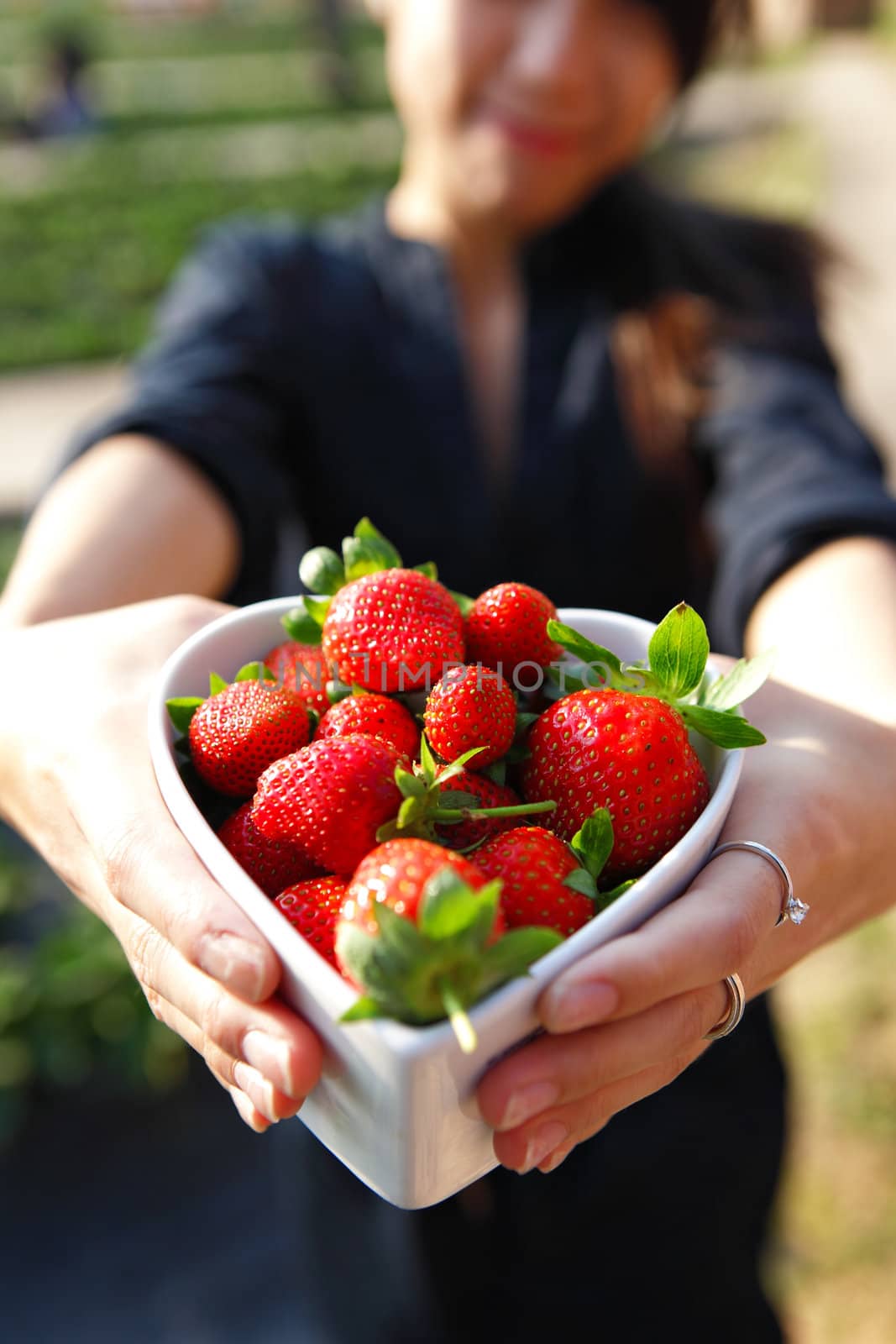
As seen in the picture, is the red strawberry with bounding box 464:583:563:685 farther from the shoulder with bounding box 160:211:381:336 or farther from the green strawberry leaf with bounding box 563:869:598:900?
the shoulder with bounding box 160:211:381:336

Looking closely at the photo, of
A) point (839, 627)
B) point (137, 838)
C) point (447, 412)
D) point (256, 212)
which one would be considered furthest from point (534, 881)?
point (256, 212)

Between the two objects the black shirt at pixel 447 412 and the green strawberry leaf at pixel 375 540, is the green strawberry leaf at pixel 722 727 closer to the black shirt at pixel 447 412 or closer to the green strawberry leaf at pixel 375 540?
the green strawberry leaf at pixel 375 540

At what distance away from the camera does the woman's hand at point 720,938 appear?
532 mm

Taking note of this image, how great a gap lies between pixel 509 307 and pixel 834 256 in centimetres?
48

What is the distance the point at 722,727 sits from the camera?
65 centimetres

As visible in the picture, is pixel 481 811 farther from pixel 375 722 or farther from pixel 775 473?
pixel 775 473

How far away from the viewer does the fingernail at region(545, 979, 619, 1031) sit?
511mm

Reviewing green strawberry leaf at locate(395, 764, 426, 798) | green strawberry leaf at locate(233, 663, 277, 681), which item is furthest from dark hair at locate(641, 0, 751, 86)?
green strawberry leaf at locate(395, 764, 426, 798)

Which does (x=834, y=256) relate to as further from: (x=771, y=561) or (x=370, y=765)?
(x=370, y=765)

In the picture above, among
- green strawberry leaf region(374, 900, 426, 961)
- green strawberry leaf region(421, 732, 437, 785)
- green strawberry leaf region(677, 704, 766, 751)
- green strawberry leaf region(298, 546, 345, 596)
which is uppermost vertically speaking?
green strawberry leaf region(298, 546, 345, 596)

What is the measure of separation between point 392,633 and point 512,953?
233 millimetres

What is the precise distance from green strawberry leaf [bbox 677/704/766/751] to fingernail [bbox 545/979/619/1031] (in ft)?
0.62

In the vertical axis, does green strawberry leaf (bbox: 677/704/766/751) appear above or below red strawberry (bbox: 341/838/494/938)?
below

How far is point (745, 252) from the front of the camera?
1627 mm
